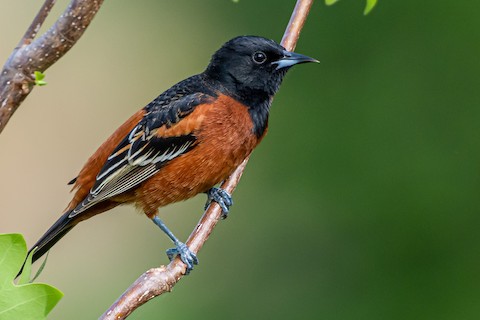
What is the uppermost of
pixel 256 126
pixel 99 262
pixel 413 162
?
pixel 256 126

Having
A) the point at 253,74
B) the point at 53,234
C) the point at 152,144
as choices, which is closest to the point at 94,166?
the point at 152,144

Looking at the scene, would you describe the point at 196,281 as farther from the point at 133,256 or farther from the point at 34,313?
the point at 34,313

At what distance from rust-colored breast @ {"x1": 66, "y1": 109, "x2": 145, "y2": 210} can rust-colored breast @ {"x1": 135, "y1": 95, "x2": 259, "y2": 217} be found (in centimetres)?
18

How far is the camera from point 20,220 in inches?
267

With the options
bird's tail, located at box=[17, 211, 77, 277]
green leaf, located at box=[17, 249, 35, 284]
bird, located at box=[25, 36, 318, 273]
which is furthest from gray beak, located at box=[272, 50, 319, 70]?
green leaf, located at box=[17, 249, 35, 284]

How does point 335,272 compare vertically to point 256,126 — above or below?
below

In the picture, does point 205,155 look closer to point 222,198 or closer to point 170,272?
point 222,198

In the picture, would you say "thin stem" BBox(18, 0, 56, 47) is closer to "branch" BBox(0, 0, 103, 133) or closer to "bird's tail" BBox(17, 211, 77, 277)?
"branch" BBox(0, 0, 103, 133)

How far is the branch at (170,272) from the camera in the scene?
75.9 inches

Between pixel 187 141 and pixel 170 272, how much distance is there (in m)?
1.19

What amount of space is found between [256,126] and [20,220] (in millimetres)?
A: 3843

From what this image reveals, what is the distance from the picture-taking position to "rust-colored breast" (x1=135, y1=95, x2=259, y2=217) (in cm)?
338

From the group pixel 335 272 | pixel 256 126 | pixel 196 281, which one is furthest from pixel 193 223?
pixel 256 126

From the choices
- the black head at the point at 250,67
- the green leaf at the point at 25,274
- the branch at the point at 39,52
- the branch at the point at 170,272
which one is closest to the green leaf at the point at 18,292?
the green leaf at the point at 25,274
